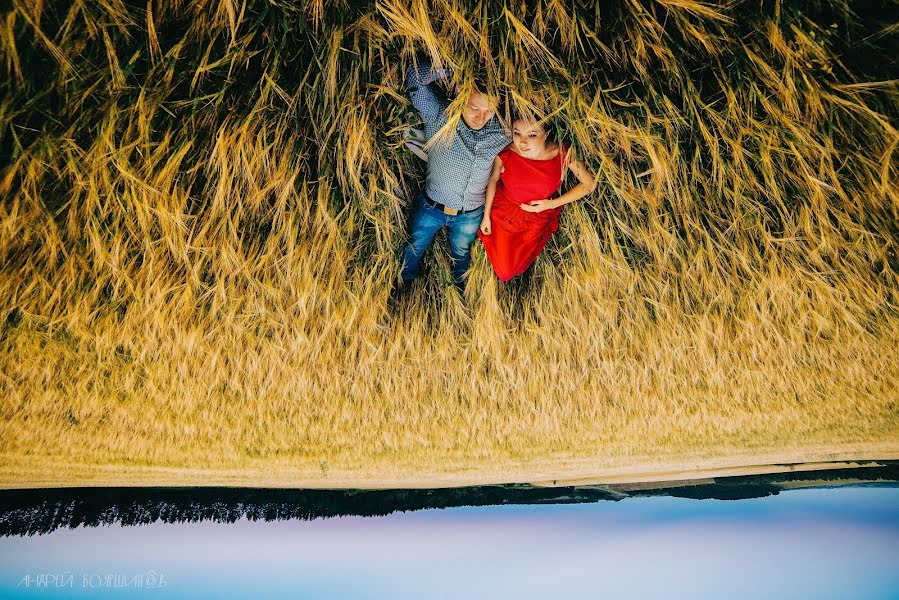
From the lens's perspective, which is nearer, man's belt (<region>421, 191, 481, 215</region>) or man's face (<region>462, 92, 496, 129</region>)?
man's face (<region>462, 92, 496, 129</region>)

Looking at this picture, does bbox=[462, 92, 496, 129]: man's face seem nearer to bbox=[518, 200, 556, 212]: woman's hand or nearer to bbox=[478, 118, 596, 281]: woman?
bbox=[478, 118, 596, 281]: woman

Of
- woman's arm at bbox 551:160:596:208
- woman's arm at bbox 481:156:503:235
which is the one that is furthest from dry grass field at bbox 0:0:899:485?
woman's arm at bbox 481:156:503:235

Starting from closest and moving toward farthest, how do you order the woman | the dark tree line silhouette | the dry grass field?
the dry grass field, the woman, the dark tree line silhouette

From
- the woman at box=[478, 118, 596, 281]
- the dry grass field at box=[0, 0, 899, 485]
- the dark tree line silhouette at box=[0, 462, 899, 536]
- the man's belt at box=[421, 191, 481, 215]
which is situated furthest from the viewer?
the dark tree line silhouette at box=[0, 462, 899, 536]

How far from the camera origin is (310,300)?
3.42 feet

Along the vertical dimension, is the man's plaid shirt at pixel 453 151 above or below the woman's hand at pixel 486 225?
above

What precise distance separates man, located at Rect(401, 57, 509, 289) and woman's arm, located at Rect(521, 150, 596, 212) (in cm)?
14

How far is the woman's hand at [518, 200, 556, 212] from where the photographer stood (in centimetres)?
96

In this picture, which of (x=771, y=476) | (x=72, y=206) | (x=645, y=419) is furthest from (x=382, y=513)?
(x=771, y=476)

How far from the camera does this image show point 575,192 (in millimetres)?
939

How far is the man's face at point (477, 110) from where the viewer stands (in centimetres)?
83

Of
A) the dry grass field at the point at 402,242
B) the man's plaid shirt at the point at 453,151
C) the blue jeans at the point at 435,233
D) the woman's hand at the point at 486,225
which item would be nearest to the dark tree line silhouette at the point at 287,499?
the dry grass field at the point at 402,242

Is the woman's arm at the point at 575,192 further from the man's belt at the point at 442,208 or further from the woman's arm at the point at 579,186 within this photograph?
the man's belt at the point at 442,208

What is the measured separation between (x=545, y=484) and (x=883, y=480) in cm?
111
